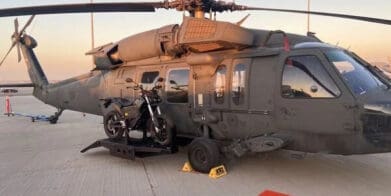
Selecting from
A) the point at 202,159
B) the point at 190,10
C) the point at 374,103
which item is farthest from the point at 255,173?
the point at 190,10

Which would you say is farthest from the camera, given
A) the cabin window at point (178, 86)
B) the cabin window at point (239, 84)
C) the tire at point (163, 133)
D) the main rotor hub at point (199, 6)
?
the cabin window at point (178, 86)

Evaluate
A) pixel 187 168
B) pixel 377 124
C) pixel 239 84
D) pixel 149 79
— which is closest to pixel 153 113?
pixel 149 79

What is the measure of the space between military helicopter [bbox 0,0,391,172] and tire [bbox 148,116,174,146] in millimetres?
165

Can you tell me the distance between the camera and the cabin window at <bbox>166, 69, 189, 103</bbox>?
292 inches

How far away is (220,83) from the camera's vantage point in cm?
683

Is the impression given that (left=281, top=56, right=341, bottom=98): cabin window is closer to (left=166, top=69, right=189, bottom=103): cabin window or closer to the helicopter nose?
the helicopter nose

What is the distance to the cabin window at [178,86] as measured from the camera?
7.41 metres

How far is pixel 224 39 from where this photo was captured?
6.43m

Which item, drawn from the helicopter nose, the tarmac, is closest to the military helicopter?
the helicopter nose

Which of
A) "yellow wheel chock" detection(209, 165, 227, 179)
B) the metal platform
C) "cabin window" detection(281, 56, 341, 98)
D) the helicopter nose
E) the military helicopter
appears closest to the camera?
the helicopter nose

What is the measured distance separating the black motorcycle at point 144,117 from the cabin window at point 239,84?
4.63 ft

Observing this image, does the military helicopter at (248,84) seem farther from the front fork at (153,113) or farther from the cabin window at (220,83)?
the front fork at (153,113)

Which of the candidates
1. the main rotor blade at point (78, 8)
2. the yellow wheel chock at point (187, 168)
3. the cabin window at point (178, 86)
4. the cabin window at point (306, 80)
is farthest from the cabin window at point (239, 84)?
the main rotor blade at point (78, 8)

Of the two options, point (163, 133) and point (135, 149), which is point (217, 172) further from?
point (135, 149)
